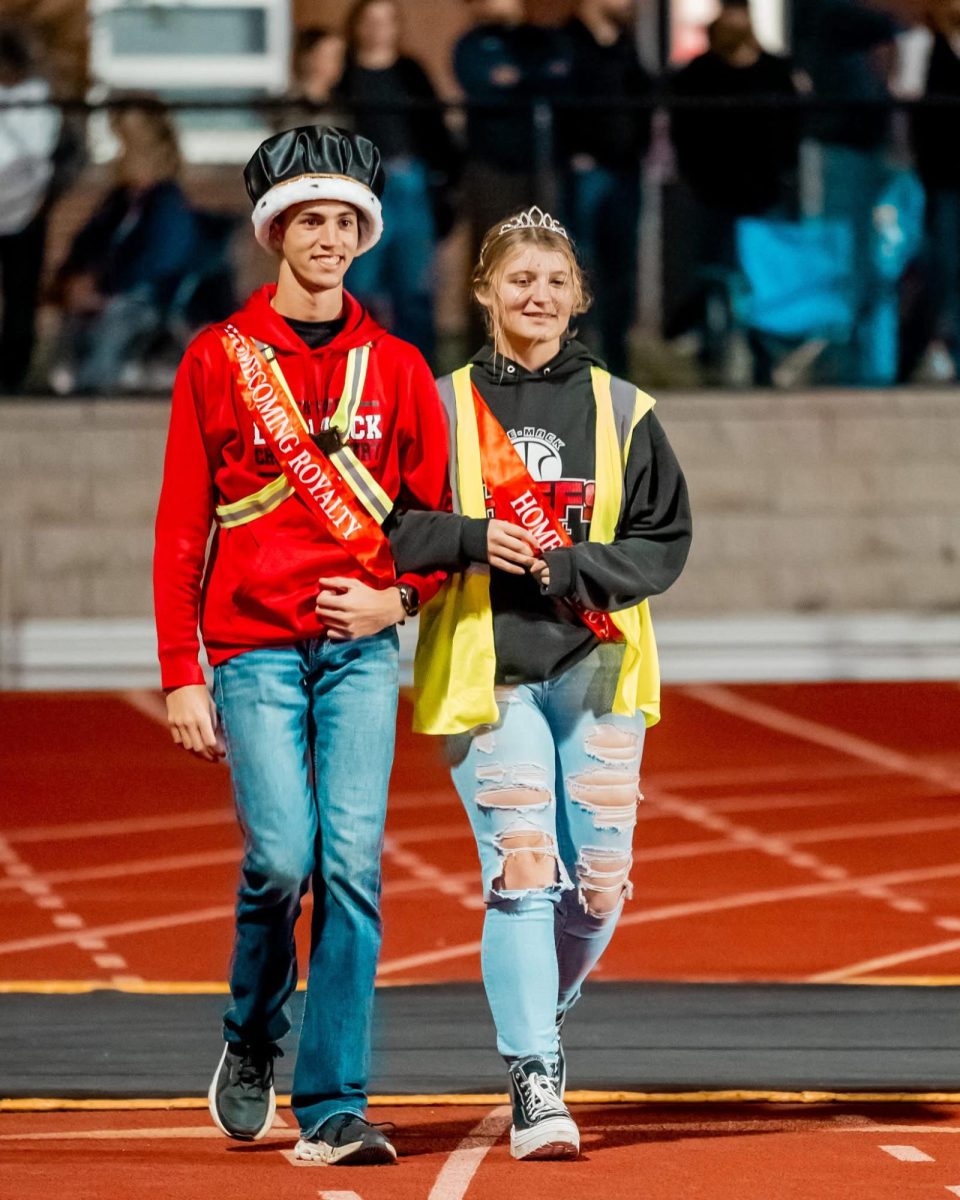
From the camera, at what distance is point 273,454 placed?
5.20 m

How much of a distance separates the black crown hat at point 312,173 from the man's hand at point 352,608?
74cm

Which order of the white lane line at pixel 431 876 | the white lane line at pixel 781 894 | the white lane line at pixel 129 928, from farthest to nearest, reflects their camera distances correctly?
1. the white lane line at pixel 431 876
2. the white lane line at pixel 781 894
3. the white lane line at pixel 129 928

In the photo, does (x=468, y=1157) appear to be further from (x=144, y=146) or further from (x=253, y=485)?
(x=144, y=146)

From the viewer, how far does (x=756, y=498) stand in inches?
596

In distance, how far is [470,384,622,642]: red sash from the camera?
5.34 m

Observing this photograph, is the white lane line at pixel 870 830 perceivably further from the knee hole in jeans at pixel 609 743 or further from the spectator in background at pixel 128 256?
the spectator in background at pixel 128 256

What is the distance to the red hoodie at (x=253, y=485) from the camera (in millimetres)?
5195

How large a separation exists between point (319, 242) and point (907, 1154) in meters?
2.28

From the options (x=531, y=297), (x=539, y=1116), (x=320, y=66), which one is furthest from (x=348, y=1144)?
(x=320, y=66)

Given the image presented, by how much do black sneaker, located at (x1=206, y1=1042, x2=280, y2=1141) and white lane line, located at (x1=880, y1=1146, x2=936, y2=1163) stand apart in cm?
131

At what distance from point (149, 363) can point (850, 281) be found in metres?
4.07

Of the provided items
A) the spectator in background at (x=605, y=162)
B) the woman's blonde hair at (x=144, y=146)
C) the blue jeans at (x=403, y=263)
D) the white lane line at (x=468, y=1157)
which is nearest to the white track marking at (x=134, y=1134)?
the white lane line at (x=468, y=1157)

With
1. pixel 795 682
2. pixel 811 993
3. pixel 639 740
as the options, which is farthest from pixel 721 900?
pixel 795 682

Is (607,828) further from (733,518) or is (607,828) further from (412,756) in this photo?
(733,518)
